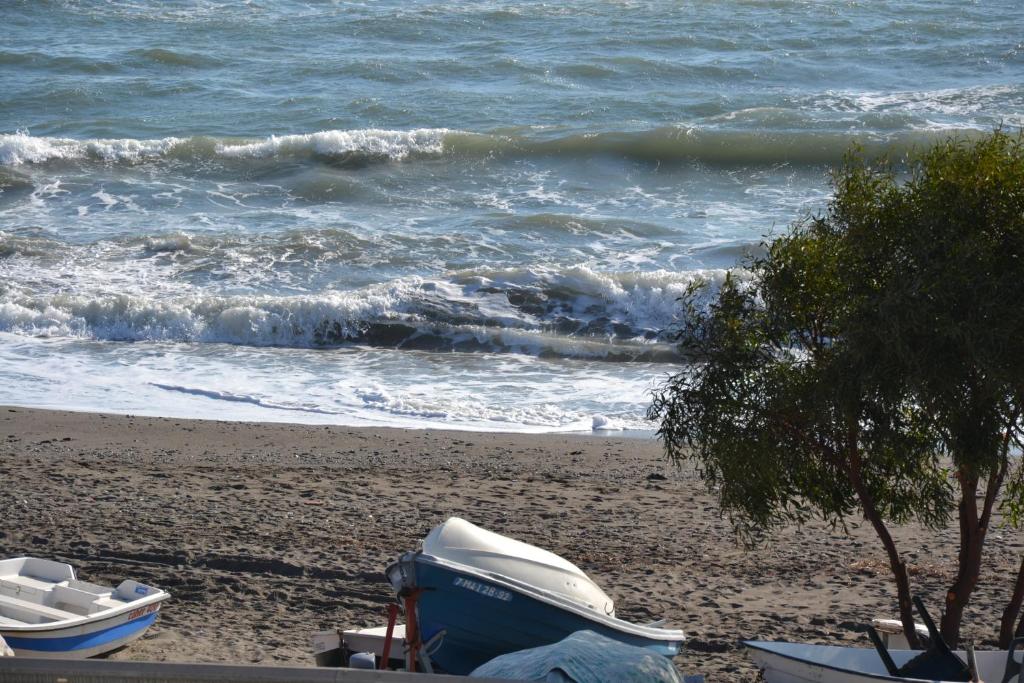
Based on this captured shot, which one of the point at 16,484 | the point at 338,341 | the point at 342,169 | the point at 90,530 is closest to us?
the point at 90,530

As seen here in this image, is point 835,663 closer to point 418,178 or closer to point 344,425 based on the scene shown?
point 344,425

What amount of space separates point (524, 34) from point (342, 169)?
548 inches

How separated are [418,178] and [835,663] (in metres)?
21.4

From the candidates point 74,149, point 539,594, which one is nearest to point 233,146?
point 74,149

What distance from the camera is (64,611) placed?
696 centimetres

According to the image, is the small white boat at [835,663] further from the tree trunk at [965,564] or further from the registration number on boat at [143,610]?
the registration number on boat at [143,610]

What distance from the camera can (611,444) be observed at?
12.0 m

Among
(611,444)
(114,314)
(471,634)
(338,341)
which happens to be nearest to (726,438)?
(471,634)

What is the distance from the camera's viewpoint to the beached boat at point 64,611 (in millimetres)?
6379

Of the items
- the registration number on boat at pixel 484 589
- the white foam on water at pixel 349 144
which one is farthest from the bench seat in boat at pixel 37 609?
the white foam on water at pixel 349 144

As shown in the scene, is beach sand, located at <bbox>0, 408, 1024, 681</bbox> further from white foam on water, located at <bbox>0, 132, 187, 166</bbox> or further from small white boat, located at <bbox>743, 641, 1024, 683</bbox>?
white foam on water, located at <bbox>0, 132, 187, 166</bbox>

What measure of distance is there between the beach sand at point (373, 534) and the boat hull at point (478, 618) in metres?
1.45

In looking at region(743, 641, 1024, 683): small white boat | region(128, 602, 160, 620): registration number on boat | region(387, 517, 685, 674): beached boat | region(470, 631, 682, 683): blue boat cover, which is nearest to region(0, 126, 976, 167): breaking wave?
region(128, 602, 160, 620): registration number on boat

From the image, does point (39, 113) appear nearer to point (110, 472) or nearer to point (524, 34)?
point (524, 34)
